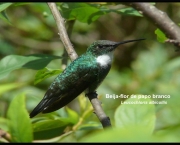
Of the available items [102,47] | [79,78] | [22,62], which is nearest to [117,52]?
[102,47]

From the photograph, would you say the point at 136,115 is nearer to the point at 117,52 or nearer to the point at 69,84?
the point at 69,84

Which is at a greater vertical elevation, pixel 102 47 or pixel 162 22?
pixel 102 47

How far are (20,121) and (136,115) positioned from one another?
23.1 inches

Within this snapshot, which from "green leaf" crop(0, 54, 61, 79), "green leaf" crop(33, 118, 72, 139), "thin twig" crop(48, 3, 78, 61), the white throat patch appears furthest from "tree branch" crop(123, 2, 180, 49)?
the white throat patch

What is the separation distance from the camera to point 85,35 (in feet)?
22.5

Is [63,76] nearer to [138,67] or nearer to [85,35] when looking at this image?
[138,67]

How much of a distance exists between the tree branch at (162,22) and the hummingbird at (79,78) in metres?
1.49

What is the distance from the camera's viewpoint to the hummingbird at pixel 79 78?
2.77 metres

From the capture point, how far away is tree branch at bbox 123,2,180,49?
1.14 metres

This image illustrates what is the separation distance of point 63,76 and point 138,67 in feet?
9.25

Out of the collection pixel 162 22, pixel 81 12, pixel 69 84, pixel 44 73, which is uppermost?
pixel 81 12

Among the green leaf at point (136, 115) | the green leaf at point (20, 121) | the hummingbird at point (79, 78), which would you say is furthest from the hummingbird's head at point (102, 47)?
the green leaf at point (20, 121)

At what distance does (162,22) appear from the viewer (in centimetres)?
117

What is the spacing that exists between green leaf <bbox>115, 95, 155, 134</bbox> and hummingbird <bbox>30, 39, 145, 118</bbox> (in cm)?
81
